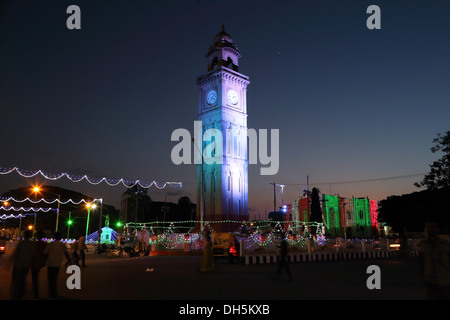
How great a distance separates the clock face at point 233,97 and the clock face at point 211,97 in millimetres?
2372

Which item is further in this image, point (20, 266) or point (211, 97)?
point (211, 97)

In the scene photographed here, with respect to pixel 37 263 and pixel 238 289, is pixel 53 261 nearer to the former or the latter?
pixel 37 263

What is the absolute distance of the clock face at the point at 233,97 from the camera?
58653mm

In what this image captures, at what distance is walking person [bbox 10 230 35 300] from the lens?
893 cm

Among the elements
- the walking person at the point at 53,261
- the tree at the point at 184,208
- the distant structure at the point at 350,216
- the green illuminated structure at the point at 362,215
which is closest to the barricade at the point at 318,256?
the walking person at the point at 53,261

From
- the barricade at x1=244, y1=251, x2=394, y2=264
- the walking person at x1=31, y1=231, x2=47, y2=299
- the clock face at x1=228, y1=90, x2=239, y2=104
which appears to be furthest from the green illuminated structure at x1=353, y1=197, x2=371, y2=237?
the walking person at x1=31, y1=231, x2=47, y2=299

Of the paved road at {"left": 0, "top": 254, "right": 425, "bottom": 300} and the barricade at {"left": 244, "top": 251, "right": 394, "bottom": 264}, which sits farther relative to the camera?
the barricade at {"left": 244, "top": 251, "right": 394, "bottom": 264}

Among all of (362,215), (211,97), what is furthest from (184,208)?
(362,215)

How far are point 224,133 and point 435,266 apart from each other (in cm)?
5074

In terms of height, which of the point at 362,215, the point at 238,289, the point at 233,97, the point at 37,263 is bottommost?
the point at 238,289

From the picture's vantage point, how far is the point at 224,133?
56531 millimetres

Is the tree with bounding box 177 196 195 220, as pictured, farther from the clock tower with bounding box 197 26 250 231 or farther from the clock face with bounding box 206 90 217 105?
the clock face with bounding box 206 90 217 105

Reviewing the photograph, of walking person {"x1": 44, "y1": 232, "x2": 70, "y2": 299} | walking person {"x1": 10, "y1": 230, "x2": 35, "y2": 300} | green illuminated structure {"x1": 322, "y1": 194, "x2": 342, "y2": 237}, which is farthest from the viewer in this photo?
green illuminated structure {"x1": 322, "y1": 194, "x2": 342, "y2": 237}
